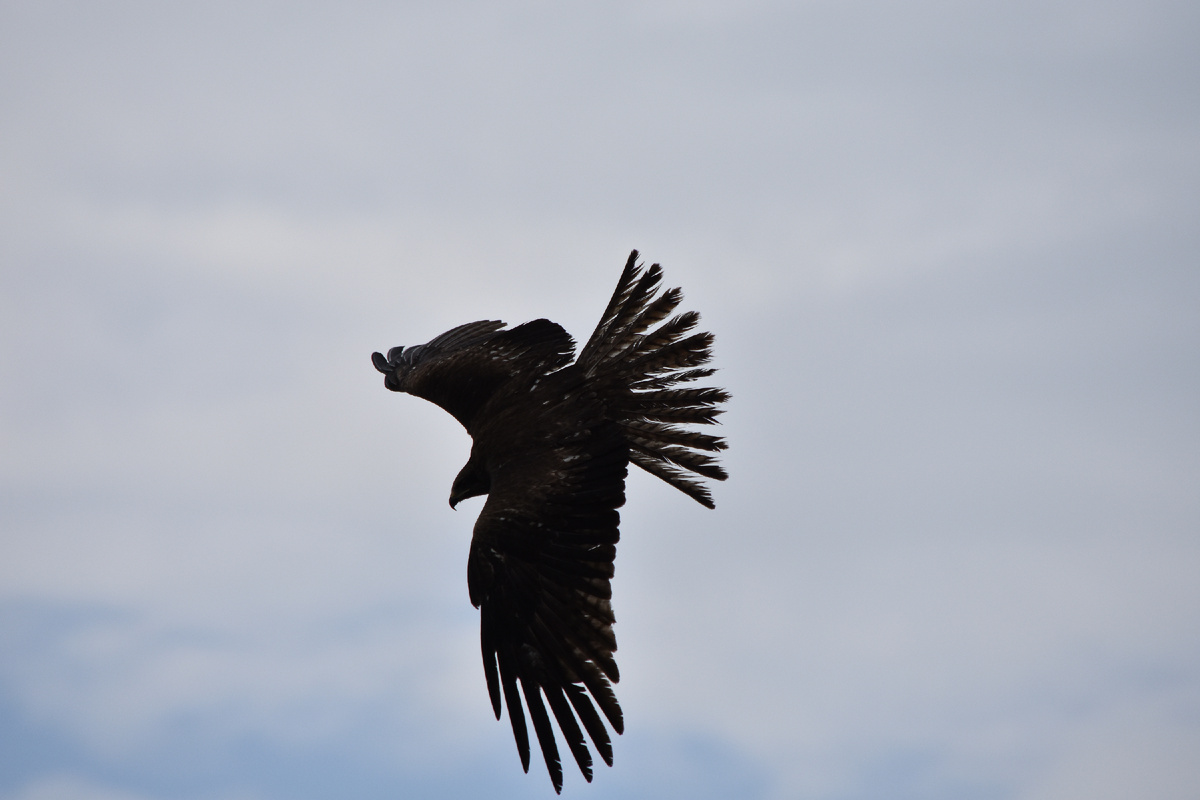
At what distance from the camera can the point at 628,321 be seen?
31.6ft

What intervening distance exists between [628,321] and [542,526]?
1994mm

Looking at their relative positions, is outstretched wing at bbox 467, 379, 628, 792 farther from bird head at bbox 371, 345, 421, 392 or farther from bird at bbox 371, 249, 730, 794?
bird head at bbox 371, 345, 421, 392

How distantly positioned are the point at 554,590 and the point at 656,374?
6.75 feet

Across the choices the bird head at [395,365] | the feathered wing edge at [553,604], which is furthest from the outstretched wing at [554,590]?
the bird head at [395,365]

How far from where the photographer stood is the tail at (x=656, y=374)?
9508 mm

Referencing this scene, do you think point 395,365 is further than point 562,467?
Yes

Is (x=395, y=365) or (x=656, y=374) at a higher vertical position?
(x=395, y=365)

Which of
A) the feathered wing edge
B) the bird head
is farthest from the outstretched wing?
the bird head

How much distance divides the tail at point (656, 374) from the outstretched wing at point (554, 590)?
0.85m

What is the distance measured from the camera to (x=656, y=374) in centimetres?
955

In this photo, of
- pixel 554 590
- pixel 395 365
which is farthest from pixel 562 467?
pixel 395 365

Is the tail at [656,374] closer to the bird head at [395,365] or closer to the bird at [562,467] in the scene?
the bird at [562,467]

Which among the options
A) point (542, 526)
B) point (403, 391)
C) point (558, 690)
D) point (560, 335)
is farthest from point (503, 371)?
point (558, 690)

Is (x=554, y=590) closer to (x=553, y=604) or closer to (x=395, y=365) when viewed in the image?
(x=553, y=604)
